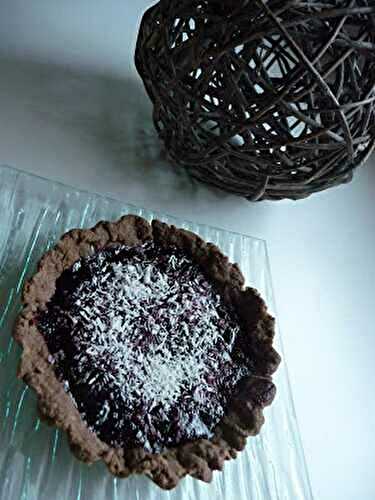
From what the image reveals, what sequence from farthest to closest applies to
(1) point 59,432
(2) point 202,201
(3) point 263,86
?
1. (2) point 202,201
2. (3) point 263,86
3. (1) point 59,432

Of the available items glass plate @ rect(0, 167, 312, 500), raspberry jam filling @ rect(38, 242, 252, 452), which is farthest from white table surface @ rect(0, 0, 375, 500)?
raspberry jam filling @ rect(38, 242, 252, 452)

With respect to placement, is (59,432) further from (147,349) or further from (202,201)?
(202,201)

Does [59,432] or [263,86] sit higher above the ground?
[263,86]

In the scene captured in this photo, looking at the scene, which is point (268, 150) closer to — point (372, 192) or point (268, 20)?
point (268, 20)

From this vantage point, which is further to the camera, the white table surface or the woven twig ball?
the white table surface

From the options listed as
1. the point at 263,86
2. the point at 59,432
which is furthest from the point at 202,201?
the point at 59,432

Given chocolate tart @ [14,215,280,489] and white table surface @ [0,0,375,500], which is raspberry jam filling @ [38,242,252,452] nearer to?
chocolate tart @ [14,215,280,489]
